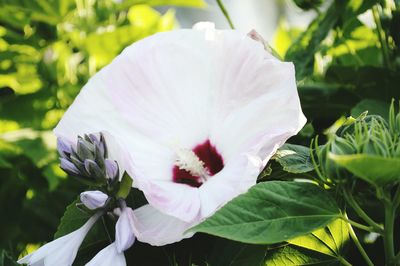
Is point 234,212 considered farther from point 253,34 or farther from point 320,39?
point 320,39

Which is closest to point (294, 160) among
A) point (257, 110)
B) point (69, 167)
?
point (257, 110)

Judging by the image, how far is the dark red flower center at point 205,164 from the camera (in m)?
0.51

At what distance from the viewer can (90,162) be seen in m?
0.47

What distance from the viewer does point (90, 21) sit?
1033 mm

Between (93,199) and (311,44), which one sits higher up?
(93,199)

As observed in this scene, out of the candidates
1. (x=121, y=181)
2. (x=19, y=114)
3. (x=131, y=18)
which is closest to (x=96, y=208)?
(x=121, y=181)

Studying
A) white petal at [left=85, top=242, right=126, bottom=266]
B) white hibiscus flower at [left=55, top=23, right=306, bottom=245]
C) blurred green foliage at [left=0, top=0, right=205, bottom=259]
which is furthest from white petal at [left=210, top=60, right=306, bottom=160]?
blurred green foliage at [left=0, top=0, right=205, bottom=259]

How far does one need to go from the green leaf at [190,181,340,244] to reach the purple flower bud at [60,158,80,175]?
12 cm

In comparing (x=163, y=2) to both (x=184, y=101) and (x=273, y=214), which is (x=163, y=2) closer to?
(x=184, y=101)

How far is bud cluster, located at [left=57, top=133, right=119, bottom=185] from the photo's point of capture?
468mm

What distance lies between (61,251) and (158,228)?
7 centimetres

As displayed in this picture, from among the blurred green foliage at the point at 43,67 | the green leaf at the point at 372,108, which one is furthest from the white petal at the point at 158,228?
the blurred green foliage at the point at 43,67

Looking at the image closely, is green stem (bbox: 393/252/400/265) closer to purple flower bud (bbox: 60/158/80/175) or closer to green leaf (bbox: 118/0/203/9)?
purple flower bud (bbox: 60/158/80/175)

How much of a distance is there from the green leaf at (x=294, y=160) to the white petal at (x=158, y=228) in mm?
75
